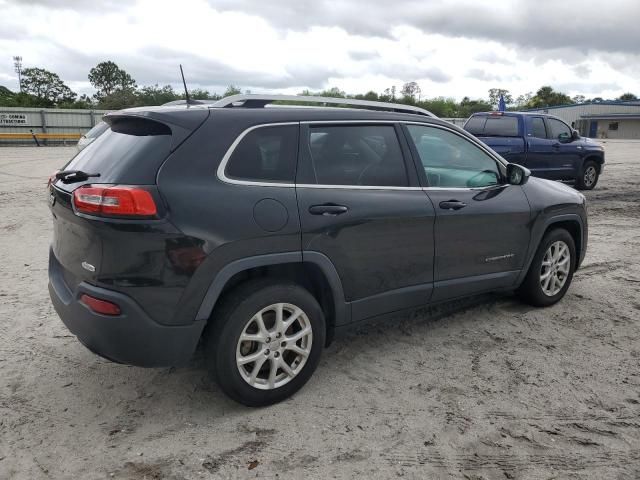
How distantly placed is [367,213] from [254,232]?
804 mm

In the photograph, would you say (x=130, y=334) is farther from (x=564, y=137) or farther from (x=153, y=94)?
(x=153, y=94)

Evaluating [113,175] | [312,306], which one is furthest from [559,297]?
[113,175]

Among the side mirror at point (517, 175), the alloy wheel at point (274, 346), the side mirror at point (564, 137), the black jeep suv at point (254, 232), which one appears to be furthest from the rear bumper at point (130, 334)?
the side mirror at point (564, 137)

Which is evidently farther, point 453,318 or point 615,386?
point 453,318

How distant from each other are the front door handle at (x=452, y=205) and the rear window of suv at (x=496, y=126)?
8.38m

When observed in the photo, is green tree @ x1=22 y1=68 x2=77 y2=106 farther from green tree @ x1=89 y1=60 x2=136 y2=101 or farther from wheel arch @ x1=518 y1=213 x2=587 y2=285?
wheel arch @ x1=518 y1=213 x2=587 y2=285

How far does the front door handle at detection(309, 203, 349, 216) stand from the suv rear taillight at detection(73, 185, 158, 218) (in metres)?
0.91

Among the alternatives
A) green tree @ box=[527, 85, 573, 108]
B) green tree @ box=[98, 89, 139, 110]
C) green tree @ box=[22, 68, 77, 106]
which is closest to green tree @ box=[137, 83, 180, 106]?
green tree @ box=[98, 89, 139, 110]

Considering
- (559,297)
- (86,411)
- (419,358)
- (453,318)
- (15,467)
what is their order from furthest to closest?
(559,297) < (453,318) < (419,358) < (86,411) < (15,467)

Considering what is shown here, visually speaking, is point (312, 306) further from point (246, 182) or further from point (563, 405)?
point (563, 405)

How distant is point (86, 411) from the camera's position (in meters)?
3.20

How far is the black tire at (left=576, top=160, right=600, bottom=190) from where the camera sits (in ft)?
42.3

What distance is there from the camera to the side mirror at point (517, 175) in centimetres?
444

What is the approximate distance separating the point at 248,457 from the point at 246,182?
56.0 inches
